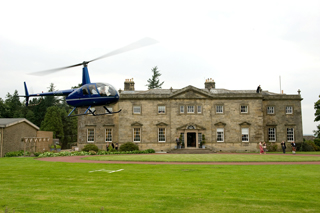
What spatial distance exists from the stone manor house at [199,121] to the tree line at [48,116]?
26.4m

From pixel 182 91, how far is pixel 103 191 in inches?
1240

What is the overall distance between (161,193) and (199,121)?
31.2 metres

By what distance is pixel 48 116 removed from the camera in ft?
215

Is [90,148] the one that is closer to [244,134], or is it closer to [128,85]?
[128,85]

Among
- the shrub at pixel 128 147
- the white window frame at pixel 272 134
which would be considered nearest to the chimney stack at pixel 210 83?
the white window frame at pixel 272 134

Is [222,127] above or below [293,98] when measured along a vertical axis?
below

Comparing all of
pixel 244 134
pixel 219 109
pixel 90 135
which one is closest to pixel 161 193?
pixel 219 109

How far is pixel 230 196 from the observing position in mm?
10031

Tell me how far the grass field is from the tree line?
2094 inches

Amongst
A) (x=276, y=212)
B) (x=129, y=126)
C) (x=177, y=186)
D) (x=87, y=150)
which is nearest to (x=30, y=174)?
(x=177, y=186)

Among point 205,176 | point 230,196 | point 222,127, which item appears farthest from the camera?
point 222,127

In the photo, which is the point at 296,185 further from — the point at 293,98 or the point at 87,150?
the point at 293,98

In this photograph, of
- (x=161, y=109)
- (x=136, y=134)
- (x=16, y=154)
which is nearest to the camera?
(x=16, y=154)

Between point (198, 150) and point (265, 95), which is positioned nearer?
point (198, 150)
